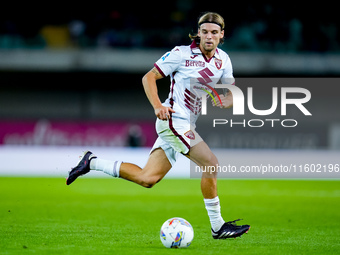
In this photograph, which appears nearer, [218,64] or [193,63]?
[193,63]

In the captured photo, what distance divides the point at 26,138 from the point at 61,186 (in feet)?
23.8

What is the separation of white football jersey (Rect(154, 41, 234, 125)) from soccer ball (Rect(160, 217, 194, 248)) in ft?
4.35

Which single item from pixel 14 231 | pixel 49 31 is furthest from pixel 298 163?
pixel 14 231

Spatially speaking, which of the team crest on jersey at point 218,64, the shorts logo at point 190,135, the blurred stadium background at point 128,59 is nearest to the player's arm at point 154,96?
the shorts logo at point 190,135

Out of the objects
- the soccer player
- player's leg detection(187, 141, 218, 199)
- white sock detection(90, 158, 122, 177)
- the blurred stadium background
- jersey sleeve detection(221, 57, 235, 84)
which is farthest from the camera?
the blurred stadium background

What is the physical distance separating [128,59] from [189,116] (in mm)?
17082

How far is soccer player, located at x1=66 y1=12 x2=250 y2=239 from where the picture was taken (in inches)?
279

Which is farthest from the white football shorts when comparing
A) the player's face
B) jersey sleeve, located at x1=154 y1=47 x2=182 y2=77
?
the player's face

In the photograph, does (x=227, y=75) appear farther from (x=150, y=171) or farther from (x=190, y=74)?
(x=150, y=171)

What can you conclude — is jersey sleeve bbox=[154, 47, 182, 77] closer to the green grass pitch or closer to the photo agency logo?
the green grass pitch

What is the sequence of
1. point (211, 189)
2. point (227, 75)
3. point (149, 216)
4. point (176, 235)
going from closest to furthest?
point (176, 235) → point (211, 189) → point (227, 75) → point (149, 216)

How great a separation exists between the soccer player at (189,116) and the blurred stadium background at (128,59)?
1578 centimetres

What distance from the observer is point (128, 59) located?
24.1 meters

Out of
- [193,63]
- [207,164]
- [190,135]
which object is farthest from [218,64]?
[207,164]
